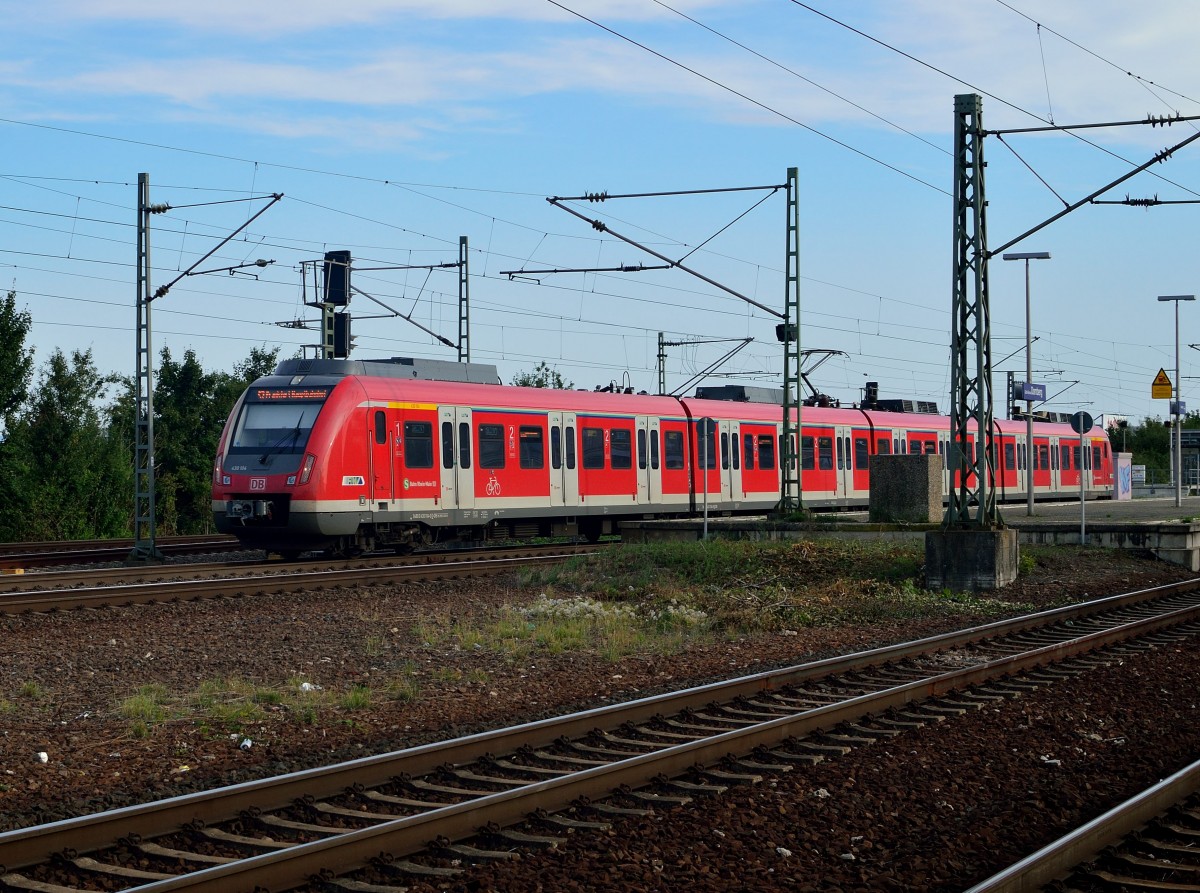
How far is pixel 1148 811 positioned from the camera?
666 cm

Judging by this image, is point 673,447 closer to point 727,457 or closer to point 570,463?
point 727,457

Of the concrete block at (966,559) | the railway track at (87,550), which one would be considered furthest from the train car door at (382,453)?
the concrete block at (966,559)

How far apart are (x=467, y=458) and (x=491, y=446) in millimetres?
Answer: 759

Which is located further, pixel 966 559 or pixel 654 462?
pixel 654 462

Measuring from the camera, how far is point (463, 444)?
80.5ft

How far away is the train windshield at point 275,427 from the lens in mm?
21828

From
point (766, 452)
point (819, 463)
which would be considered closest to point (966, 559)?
point (766, 452)

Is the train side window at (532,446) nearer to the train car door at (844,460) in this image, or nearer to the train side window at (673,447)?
the train side window at (673,447)

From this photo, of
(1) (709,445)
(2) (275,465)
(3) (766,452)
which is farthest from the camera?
(3) (766,452)

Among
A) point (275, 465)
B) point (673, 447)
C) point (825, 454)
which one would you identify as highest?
point (673, 447)

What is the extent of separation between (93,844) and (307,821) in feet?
3.43

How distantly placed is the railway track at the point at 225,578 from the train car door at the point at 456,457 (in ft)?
3.40

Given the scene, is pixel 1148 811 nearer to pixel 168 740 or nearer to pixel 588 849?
pixel 588 849

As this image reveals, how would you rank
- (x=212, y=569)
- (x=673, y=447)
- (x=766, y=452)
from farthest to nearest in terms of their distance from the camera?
(x=766, y=452) → (x=673, y=447) → (x=212, y=569)
